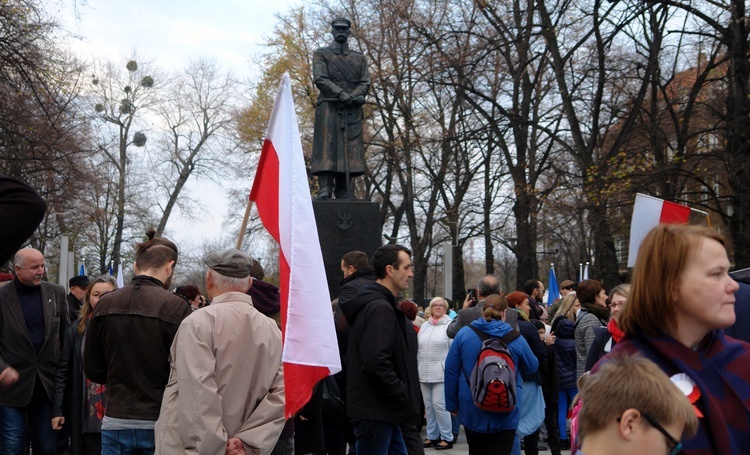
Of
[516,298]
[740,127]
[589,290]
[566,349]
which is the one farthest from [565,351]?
[740,127]

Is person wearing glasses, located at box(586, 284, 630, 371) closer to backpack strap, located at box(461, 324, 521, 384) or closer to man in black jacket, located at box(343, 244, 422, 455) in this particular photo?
backpack strap, located at box(461, 324, 521, 384)

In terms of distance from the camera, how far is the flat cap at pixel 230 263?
16.6 ft

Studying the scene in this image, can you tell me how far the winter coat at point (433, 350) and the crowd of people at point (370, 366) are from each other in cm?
10

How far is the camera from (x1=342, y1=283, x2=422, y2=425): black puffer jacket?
649 centimetres

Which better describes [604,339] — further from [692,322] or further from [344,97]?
[344,97]

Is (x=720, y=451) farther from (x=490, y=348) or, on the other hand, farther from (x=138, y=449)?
(x=490, y=348)

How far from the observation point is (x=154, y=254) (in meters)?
5.56

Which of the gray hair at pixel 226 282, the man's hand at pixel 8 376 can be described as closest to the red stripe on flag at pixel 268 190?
the gray hair at pixel 226 282

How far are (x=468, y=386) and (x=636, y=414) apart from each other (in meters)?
5.34

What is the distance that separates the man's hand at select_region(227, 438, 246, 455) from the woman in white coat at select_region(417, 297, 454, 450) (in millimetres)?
7512

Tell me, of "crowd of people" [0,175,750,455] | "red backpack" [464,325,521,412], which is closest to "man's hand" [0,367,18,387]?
"crowd of people" [0,175,750,455]

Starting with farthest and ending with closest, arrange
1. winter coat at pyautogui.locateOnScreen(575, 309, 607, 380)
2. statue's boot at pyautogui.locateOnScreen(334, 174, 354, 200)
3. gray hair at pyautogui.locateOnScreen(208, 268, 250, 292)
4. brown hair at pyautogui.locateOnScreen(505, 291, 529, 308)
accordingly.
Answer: statue's boot at pyautogui.locateOnScreen(334, 174, 354, 200) < brown hair at pyautogui.locateOnScreen(505, 291, 529, 308) < winter coat at pyautogui.locateOnScreen(575, 309, 607, 380) < gray hair at pyautogui.locateOnScreen(208, 268, 250, 292)

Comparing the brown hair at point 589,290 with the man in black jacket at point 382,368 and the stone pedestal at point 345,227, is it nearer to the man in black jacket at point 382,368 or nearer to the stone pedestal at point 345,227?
the man in black jacket at point 382,368

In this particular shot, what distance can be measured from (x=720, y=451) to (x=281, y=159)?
121 inches
